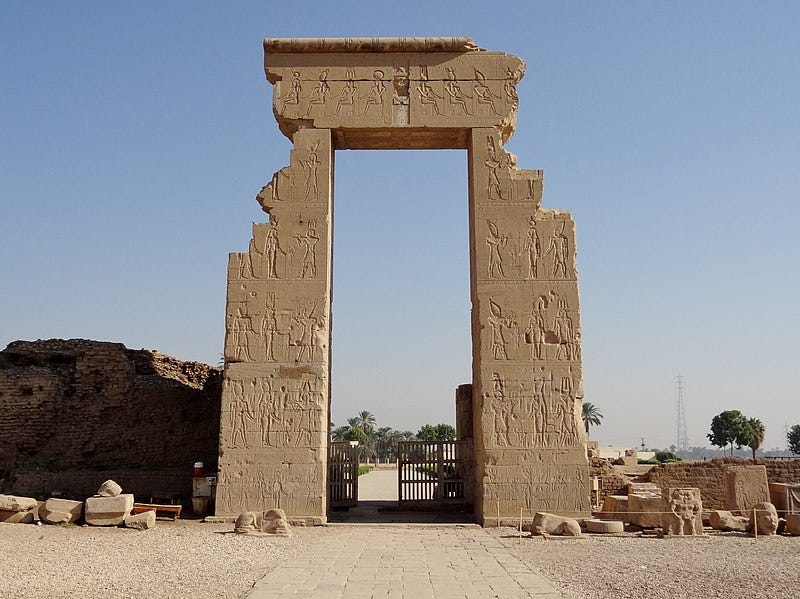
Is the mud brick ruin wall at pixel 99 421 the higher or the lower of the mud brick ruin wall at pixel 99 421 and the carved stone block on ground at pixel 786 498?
the higher

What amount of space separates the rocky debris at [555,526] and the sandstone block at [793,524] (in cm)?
277

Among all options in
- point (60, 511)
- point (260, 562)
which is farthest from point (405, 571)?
point (60, 511)

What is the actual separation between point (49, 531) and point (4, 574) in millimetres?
3145

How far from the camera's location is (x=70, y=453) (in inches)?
514

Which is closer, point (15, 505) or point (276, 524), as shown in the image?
point (276, 524)

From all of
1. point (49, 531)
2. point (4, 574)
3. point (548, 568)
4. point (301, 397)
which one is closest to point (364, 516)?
point (301, 397)

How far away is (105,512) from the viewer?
9719 mm

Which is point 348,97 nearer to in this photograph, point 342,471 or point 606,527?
point 342,471

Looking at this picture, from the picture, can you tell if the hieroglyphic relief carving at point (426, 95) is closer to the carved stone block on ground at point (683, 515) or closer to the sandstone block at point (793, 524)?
the carved stone block on ground at point (683, 515)

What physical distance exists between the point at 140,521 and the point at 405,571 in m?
4.67

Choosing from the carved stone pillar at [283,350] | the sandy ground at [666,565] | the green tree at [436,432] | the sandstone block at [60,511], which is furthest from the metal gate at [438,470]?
the green tree at [436,432]

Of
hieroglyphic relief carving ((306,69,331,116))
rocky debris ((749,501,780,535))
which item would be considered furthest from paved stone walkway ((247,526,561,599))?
hieroglyphic relief carving ((306,69,331,116))

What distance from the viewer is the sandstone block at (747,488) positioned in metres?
10.7

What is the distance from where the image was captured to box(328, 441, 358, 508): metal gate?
41.4 ft
